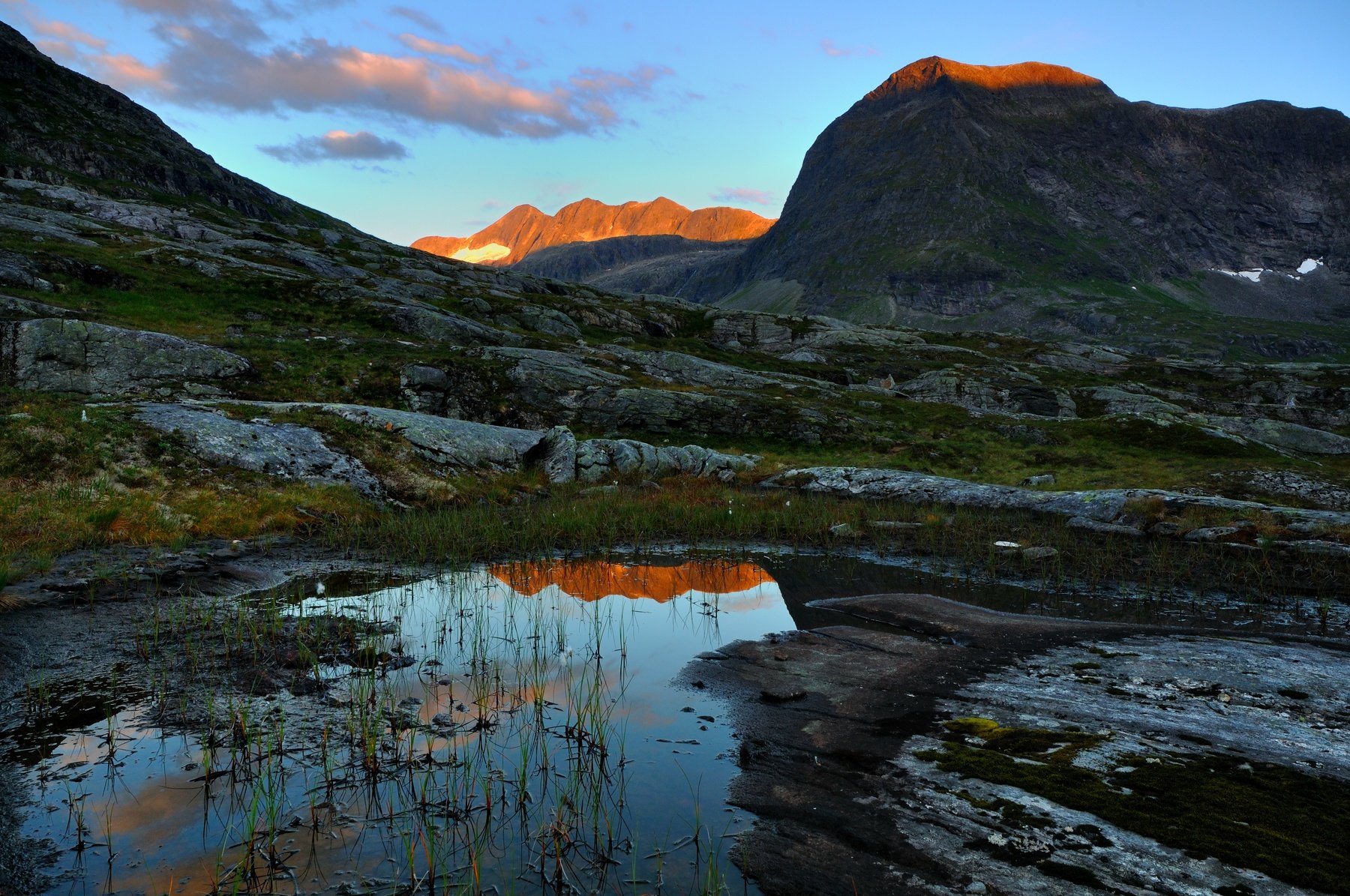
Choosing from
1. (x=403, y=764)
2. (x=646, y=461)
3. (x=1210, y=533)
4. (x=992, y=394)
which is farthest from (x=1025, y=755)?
(x=992, y=394)

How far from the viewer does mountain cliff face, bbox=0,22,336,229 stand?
341 ft

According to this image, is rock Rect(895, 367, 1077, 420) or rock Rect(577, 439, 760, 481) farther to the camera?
rock Rect(895, 367, 1077, 420)

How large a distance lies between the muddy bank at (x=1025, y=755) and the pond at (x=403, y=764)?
2.54 ft

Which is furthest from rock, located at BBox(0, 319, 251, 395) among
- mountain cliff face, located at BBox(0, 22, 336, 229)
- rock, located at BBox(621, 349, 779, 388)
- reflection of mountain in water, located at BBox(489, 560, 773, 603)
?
mountain cliff face, located at BBox(0, 22, 336, 229)

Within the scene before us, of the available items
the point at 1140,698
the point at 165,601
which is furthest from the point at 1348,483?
the point at 165,601

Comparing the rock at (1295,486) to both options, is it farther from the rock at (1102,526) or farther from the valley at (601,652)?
the rock at (1102,526)

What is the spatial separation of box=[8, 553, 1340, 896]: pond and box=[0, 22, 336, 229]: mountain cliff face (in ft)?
402

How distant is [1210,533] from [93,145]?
153816 mm

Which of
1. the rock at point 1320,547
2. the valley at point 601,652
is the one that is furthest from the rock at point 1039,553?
the rock at point 1320,547

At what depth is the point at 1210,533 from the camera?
21.5 m

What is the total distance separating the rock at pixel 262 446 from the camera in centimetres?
2183

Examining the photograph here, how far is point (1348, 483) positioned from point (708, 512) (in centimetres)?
2962

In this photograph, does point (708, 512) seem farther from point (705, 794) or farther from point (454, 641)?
point (705, 794)

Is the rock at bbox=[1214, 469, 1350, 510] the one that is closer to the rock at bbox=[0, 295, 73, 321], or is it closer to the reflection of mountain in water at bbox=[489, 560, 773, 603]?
the reflection of mountain in water at bbox=[489, 560, 773, 603]
